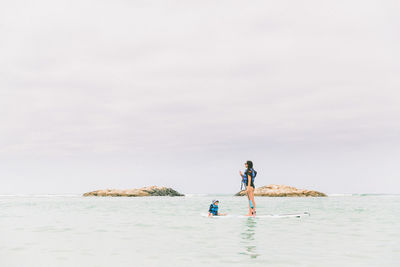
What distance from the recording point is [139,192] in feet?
545

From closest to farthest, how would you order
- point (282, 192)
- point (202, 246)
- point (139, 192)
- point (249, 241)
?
1. point (202, 246)
2. point (249, 241)
3. point (282, 192)
4. point (139, 192)

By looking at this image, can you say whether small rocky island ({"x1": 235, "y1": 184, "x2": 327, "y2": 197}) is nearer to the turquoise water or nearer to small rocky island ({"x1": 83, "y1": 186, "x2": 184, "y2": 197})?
small rocky island ({"x1": 83, "y1": 186, "x2": 184, "y2": 197})

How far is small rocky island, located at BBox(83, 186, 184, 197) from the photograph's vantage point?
165 meters

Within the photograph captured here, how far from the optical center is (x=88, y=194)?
17288 cm

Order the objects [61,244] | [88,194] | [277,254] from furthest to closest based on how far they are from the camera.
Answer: [88,194], [61,244], [277,254]

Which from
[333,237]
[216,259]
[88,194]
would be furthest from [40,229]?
[88,194]

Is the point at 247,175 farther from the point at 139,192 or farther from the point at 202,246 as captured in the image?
the point at 139,192

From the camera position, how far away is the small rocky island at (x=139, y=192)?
16538cm

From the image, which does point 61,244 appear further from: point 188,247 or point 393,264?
point 393,264

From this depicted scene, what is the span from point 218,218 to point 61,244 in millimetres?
15024

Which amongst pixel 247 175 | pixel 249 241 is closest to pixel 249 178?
pixel 247 175

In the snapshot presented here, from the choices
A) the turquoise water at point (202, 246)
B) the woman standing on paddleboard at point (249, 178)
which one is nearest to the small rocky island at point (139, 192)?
the woman standing on paddleboard at point (249, 178)

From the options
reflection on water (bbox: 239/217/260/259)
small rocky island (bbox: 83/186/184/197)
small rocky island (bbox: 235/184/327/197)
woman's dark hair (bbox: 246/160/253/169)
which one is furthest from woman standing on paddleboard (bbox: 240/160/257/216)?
small rocky island (bbox: 83/186/184/197)

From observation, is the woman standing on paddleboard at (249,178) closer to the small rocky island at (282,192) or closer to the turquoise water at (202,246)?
the turquoise water at (202,246)
